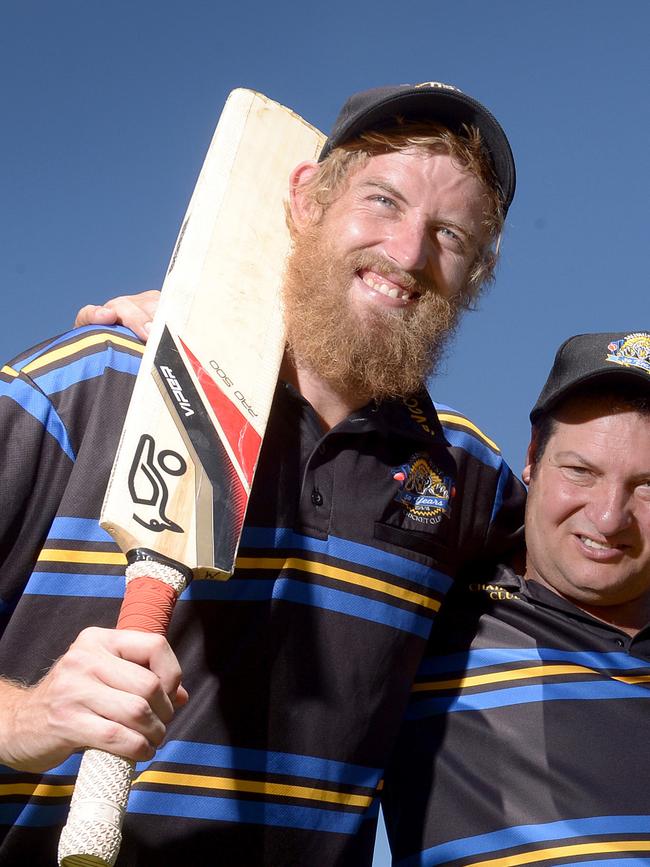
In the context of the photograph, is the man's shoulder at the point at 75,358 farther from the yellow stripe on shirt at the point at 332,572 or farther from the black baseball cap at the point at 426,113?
the black baseball cap at the point at 426,113

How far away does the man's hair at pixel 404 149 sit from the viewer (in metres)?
2.90

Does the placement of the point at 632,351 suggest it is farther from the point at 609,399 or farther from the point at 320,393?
the point at 320,393

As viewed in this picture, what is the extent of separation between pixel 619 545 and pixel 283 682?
1.15 m

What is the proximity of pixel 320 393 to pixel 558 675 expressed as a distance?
988 millimetres

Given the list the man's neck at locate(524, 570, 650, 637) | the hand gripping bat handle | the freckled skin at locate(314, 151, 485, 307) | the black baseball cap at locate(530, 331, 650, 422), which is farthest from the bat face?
the man's neck at locate(524, 570, 650, 637)

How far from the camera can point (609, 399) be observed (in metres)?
3.18

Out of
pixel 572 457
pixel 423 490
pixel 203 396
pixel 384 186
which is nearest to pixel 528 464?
pixel 572 457

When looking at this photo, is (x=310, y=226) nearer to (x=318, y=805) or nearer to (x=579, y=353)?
(x=579, y=353)

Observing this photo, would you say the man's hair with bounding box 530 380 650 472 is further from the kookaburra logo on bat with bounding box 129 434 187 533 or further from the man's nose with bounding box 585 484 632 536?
the kookaburra logo on bat with bounding box 129 434 187 533

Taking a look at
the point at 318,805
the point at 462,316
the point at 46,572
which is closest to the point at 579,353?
the point at 462,316

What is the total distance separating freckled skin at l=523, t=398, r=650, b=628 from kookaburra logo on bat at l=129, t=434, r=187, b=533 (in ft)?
4.31

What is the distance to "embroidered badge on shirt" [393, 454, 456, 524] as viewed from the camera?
8.91ft

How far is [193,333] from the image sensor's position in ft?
8.10

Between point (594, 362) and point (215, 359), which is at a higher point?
point (594, 362)
